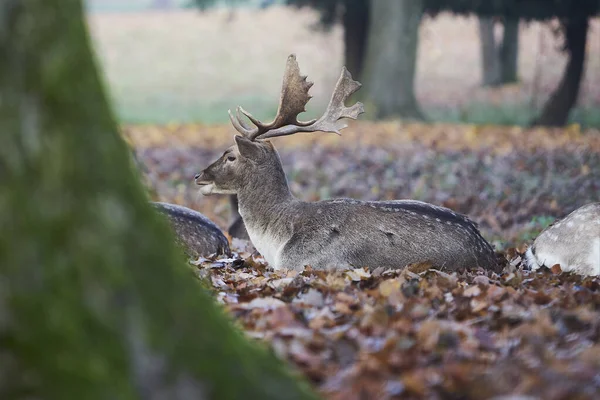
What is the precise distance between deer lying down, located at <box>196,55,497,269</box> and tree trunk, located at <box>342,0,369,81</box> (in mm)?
15367

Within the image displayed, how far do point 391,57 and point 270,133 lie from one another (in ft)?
47.2

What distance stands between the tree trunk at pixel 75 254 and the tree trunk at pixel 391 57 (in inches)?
727

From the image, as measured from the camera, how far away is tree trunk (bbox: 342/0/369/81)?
23.0m

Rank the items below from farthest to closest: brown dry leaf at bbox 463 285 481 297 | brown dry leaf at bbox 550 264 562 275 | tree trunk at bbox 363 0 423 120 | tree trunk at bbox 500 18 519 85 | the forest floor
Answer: tree trunk at bbox 500 18 519 85 < tree trunk at bbox 363 0 423 120 < brown dry leaf at bbox 550 264 562 275 < brown dry leaf at bbox 463 285 481 297 < the forest floor

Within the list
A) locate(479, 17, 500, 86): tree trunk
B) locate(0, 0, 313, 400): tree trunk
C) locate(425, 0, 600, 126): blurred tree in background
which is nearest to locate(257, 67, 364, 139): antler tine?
locate(0, 0, 313, 400): tree trunk

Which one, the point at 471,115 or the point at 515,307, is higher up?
the point at 515,307

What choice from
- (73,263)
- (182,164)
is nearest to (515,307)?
(73,263)

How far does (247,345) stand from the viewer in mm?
3705

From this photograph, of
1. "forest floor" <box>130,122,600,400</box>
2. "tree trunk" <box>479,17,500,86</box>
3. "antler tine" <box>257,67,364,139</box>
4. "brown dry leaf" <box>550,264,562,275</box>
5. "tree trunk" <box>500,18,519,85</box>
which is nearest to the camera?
"forest floor" <box>130,122,600,400</box>

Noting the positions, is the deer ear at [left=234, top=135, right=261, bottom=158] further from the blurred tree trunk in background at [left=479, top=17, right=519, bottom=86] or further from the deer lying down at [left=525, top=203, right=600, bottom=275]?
the blurred tree trunk in background at [left=479, top=17, right=519, bottom=86]

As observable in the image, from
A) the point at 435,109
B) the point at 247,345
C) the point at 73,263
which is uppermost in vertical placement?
the point at 73,263

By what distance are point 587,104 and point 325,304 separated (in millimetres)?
23452

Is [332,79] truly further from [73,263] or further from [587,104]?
[73,263]

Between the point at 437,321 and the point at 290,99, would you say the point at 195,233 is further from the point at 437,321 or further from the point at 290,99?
the point at 437,321
